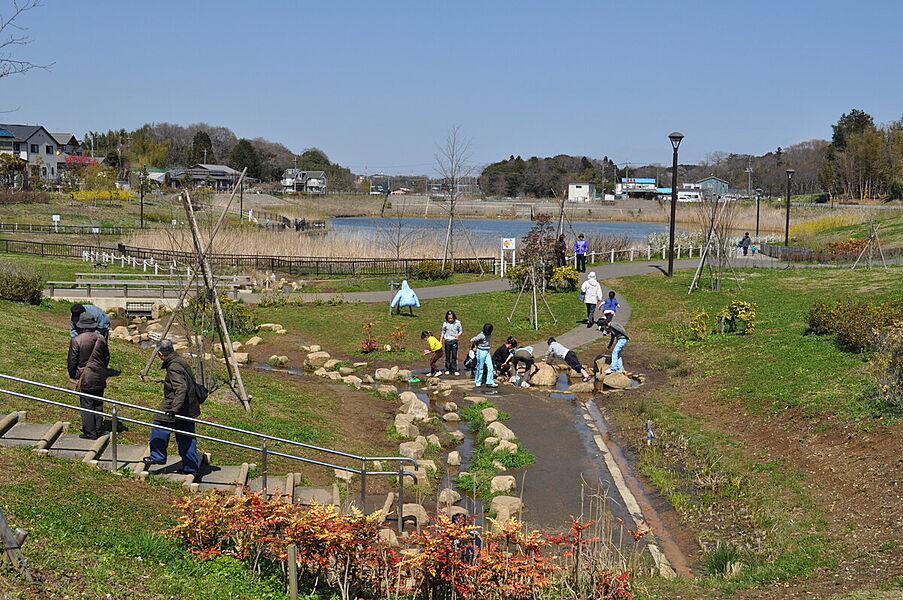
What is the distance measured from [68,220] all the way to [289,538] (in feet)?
217

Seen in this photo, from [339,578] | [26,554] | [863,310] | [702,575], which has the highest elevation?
[863,310]

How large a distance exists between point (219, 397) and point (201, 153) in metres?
126

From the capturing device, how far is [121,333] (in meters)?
23.4

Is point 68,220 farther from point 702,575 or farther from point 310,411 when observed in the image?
point 702,575

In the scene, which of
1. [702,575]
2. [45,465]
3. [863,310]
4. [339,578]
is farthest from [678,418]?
[45,465]

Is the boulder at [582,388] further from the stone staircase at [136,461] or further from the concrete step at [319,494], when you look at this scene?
the concrete step at [319,494]

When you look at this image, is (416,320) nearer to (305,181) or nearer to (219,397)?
(219,397)

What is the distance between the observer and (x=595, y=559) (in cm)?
816

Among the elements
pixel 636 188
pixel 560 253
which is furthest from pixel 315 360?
pixel 636 188

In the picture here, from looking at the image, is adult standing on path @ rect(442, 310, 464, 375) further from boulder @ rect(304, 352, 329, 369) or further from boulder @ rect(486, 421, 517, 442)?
boulder @ rect(486, 421, 517, 442)

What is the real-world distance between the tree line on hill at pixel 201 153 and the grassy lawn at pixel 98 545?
102m

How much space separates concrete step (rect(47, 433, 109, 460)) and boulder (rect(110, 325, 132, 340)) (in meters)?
11.9

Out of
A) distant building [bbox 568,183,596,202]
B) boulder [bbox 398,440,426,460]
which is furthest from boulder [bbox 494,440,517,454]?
distant building [bbox 568,183,596,202]

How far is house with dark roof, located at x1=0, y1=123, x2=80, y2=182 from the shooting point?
95688 millimetres
